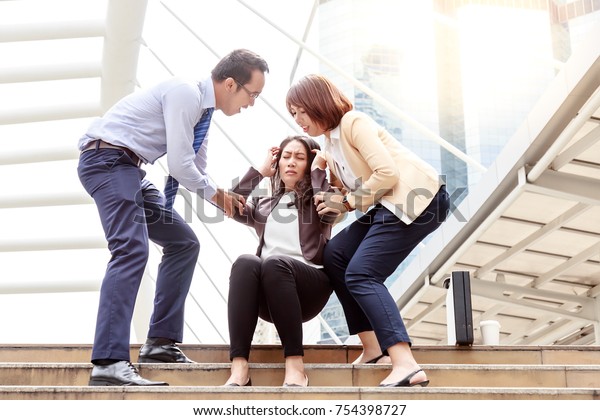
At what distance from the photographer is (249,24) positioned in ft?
40.0

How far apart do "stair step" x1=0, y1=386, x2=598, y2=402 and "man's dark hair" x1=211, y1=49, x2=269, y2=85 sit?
1971mm

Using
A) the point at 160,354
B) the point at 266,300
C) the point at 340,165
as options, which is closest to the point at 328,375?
the point at 266,300

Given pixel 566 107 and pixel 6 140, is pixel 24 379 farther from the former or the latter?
pixel 6 140

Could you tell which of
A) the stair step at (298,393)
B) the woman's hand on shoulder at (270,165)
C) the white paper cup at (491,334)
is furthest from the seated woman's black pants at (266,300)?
the white paper cup at (491,334)

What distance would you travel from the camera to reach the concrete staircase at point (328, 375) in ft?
11.5

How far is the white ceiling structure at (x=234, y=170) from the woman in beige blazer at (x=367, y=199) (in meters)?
2.98

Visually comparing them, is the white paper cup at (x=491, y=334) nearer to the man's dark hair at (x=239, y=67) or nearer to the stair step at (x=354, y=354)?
the stair step at (x=354, y=354)

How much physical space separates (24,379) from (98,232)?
41.1ft

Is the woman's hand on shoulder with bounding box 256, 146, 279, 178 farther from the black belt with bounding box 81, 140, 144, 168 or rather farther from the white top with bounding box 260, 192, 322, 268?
the black belt with bounding box 81, 140, 144, 168

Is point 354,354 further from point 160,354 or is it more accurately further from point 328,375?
point 160,354

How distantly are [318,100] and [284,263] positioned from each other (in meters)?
0.92

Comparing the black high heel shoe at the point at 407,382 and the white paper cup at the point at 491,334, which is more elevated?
the white paper cup at the point at 491,334

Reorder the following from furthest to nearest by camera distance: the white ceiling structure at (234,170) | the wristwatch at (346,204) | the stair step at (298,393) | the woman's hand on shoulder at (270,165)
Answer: the white ceiling structure at (234,170), the woman's hand on shoulder at (270,165), the wristwatch at (346,204), the stair step at (298,393)

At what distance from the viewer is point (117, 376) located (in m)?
3.98
